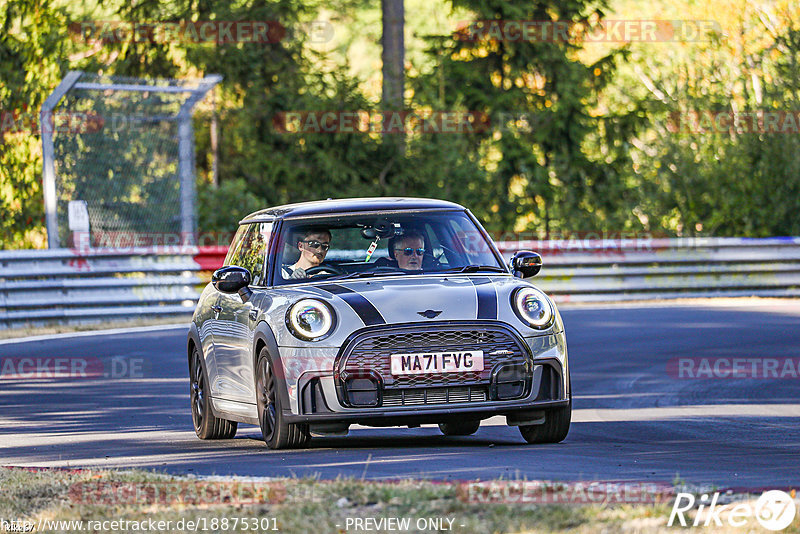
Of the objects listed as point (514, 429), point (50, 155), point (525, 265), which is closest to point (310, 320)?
point (525, 265)

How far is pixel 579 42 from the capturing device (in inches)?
1446

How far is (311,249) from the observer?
949 cm

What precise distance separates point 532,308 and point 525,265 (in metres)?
1.01

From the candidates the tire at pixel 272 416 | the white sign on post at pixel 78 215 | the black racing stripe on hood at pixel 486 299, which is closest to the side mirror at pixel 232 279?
the tire at pixel 272 416

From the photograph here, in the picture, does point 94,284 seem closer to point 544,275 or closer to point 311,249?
point 544,275

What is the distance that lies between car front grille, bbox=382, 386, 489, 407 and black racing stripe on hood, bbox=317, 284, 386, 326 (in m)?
0.40

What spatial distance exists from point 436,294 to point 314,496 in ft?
8.02

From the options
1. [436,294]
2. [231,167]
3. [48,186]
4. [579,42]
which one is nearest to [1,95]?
[231,167]

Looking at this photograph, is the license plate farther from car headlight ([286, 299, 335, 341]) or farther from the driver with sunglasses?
the driver with sunglasses

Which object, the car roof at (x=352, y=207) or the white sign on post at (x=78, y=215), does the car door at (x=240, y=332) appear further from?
the white sign on post at (x=78, y=215)

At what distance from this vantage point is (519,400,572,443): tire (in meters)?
8.85

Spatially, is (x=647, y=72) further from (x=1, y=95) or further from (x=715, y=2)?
(x=1, y=95)

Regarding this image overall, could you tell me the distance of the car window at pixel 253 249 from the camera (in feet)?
31.7

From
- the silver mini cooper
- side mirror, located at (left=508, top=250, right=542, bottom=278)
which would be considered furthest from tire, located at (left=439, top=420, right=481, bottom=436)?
side mirror, located at (left=508, top=250, right=542, bottom=278)
